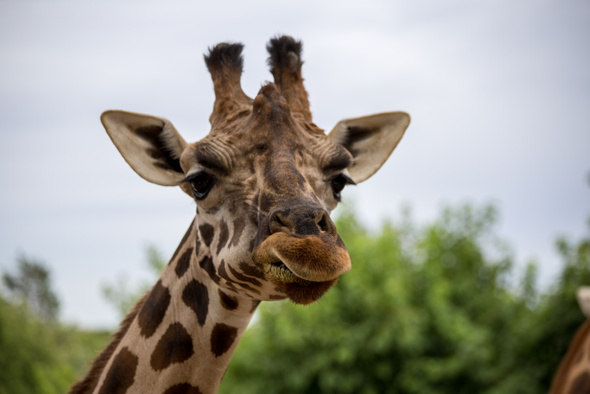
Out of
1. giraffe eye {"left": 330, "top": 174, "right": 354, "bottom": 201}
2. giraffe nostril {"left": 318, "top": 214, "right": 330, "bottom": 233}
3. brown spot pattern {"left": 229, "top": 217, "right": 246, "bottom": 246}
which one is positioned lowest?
brown spot pattern {"left": 229, "top": 217, "right": 246, "bottom": 246}

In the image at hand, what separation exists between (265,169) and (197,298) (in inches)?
42.5

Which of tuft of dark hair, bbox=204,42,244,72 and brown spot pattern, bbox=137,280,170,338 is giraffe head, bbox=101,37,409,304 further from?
brown spot pattern, bbox=137,280,170,338

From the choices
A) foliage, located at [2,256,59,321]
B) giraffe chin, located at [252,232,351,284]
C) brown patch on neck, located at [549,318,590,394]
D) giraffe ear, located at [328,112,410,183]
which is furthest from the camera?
foliage, located at [2,256,59,321]

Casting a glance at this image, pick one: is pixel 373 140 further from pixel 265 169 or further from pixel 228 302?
pixel 228 302

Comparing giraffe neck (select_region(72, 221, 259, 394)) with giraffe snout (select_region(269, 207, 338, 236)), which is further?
giraffe neck (select_region(72, 221, 259, 394))

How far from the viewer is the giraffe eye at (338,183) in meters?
3.92

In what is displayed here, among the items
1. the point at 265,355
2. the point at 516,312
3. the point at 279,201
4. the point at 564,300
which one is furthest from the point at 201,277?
the point at 516,312

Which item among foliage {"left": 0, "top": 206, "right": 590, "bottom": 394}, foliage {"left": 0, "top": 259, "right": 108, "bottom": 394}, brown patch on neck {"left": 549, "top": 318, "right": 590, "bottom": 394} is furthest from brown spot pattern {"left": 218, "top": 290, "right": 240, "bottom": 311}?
foliage {"left": 0, "top": 206, "right": 590, "bottom": 394}

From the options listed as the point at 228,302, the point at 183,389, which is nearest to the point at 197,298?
the point at 228,302

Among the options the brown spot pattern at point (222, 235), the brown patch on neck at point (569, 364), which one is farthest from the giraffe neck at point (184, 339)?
the brown patch on neck at point (569, 364)

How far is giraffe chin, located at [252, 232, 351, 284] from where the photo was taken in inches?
117

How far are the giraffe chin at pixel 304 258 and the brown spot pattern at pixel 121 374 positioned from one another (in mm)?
1425

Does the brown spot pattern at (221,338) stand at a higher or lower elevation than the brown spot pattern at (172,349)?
higher

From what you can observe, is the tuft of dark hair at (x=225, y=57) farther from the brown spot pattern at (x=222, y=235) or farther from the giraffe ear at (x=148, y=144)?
the brown spot pattern at (x=222, y=235)
